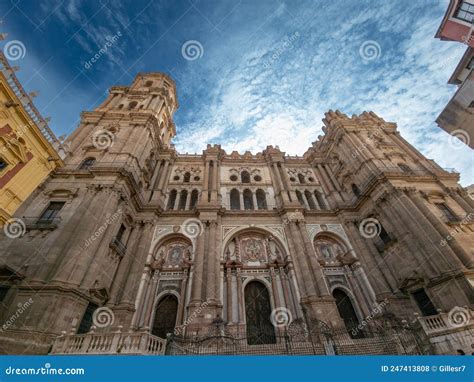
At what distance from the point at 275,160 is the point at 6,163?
873 inches

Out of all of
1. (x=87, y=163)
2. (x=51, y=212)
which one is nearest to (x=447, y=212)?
(x=51, y=212)

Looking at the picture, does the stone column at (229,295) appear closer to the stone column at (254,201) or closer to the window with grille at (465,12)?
the stone column at (254,201)

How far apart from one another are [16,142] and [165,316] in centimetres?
1341

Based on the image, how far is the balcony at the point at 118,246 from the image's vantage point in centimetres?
1486

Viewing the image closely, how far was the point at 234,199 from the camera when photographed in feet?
76.0

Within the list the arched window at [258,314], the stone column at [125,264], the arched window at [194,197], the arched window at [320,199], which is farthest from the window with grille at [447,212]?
the stone column at [125,264]

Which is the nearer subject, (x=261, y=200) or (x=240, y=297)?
(x=240, y=297)

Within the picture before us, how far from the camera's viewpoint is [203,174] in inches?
957

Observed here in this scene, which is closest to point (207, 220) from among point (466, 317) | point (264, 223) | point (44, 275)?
point (264, 223)

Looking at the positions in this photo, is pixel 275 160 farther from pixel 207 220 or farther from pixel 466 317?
pixel 466 317
